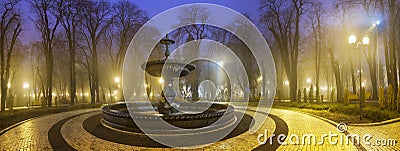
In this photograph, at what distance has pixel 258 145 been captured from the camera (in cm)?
683

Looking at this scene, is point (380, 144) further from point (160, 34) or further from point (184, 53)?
point (160, 34)

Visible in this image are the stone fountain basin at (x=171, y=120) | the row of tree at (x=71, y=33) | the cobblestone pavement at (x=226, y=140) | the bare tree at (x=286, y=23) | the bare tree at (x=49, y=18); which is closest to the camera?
the cobblestone pavement at (x=226, y=140)

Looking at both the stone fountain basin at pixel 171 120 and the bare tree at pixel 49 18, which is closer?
the stone fountain basin at pixel 171 120

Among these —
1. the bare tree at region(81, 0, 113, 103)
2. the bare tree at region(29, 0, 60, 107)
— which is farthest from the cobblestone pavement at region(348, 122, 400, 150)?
the bare tree at region(81, 0, 113, 103)

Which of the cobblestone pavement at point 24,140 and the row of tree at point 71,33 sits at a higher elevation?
the row of tree at point 71,33

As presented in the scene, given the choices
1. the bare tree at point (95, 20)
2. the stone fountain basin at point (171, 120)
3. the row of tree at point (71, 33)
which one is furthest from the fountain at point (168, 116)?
the bare tree at point (95, 20)

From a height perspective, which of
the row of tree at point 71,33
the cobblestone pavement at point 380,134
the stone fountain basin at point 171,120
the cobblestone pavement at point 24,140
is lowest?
the cobblestone pavement at point 380,134

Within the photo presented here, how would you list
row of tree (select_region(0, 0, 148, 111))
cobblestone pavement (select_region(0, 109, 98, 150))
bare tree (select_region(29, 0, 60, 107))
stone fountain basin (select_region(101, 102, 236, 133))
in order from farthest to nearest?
1. bare tree (select_region(29, 0, 60, 107))
2. row of tree (select_region(0, 0, 148, 111))
3. stone fountain basin (select_region(101, 102, 236, 133))
4. cobblestone pavement (select_region(0, 109, 98, 150))

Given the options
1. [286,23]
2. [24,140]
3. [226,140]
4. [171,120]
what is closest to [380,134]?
[226,140]

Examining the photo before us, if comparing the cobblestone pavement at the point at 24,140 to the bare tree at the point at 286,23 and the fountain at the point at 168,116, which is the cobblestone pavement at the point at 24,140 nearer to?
the fountain at the point at 168,116

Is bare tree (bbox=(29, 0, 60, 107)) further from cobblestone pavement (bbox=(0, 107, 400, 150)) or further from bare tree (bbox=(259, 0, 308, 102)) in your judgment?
bare tree (bbox=(259, 0, 308, 102))

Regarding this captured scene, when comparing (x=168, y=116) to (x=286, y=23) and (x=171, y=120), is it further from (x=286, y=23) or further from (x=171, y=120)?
(x=286, y=23)

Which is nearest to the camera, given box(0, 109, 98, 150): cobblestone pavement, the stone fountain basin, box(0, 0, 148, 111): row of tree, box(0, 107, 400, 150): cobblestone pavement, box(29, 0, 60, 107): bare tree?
box(0, 107, 400, 150): cobblestone pavement

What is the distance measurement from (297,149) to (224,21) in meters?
29.0
